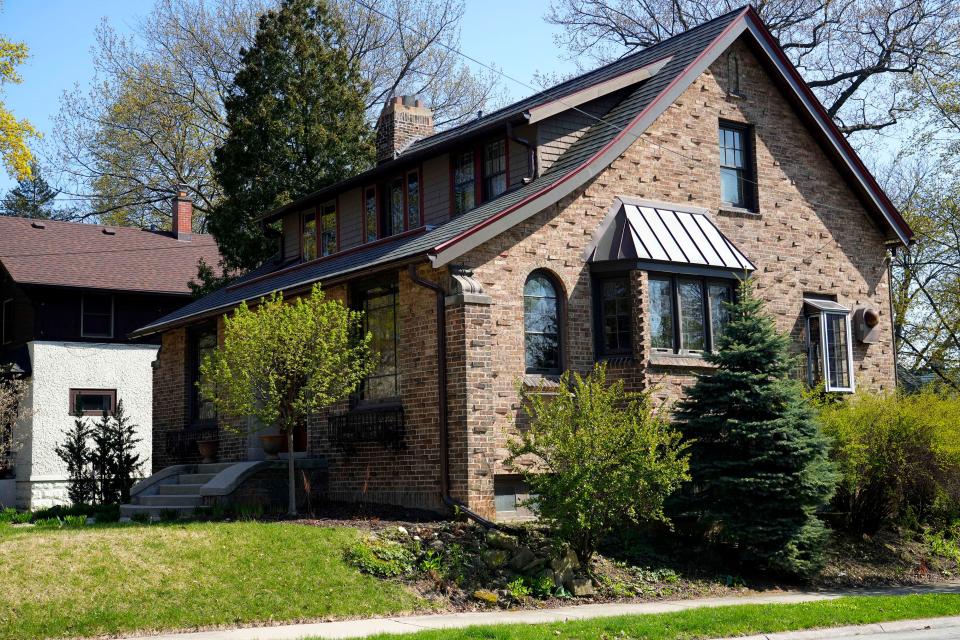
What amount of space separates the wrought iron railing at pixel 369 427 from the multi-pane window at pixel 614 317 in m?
3.64

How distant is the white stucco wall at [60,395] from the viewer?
27578 mm

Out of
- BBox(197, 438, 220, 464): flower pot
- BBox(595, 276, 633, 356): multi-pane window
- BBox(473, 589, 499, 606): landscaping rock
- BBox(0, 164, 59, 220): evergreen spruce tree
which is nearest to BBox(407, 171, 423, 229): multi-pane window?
BBox(595, 276, 633, 356): multi-pane window

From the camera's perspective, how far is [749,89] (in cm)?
2022

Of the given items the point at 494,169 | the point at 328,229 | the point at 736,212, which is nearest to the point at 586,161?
the point at 494,169

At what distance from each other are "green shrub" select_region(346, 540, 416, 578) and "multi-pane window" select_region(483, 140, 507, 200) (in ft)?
24.3

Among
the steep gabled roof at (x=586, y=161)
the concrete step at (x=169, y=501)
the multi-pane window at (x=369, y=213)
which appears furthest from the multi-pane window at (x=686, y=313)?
the concrete step at (x=169, y=501)

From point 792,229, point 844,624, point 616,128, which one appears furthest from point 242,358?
point 792,229

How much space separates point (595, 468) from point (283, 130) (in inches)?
693

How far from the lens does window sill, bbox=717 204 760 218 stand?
1936cm

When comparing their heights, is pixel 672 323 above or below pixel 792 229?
below

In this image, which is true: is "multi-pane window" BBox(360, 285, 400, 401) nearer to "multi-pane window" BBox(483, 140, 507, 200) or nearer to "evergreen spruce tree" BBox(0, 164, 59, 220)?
"multi-pane window" BBox(483, 140, 507, 200)

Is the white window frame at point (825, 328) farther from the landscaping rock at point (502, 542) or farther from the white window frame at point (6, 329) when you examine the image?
the white window frame at point (6, 329)

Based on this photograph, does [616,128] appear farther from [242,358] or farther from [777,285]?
[242,358]

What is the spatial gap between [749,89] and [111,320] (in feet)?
65.2
